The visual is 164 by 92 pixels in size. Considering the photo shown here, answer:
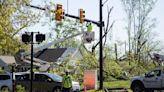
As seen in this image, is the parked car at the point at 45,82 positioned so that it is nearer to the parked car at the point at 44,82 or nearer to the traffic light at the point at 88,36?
the parked car at the point at 44,82

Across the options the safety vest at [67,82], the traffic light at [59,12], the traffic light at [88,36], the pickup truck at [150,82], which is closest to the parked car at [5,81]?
the traffic light at [88,36]

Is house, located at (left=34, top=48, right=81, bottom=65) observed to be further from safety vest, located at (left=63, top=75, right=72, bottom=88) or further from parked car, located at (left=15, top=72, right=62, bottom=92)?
A: safety vest, located at (left=63, top=75, right=72, bottom=88)

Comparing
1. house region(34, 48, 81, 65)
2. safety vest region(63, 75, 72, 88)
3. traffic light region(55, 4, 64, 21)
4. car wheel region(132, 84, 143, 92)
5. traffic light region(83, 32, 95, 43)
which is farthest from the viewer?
house region(34, 48, 81, 65)

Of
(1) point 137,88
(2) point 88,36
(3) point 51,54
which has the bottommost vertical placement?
(1) point 137,88

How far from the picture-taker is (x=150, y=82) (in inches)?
1215

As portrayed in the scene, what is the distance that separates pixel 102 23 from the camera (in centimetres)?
2981

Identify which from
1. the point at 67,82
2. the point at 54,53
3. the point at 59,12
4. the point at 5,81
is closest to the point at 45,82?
the point at 5,81

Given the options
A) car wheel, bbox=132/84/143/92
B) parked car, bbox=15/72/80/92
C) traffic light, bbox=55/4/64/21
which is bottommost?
car wheel, bbox=132/84/143/92

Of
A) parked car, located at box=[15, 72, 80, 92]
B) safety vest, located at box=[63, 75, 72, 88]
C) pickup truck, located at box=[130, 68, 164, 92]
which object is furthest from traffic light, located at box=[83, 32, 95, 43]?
safety vest, located at box=[63, 75, 72, 88]

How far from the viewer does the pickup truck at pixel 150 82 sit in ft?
100.0

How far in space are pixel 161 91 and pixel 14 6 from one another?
12.3 metres

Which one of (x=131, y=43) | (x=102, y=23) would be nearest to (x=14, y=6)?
(x=102, y=23)

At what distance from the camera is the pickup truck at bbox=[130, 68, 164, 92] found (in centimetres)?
3047

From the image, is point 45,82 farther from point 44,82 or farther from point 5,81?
point 5,81
